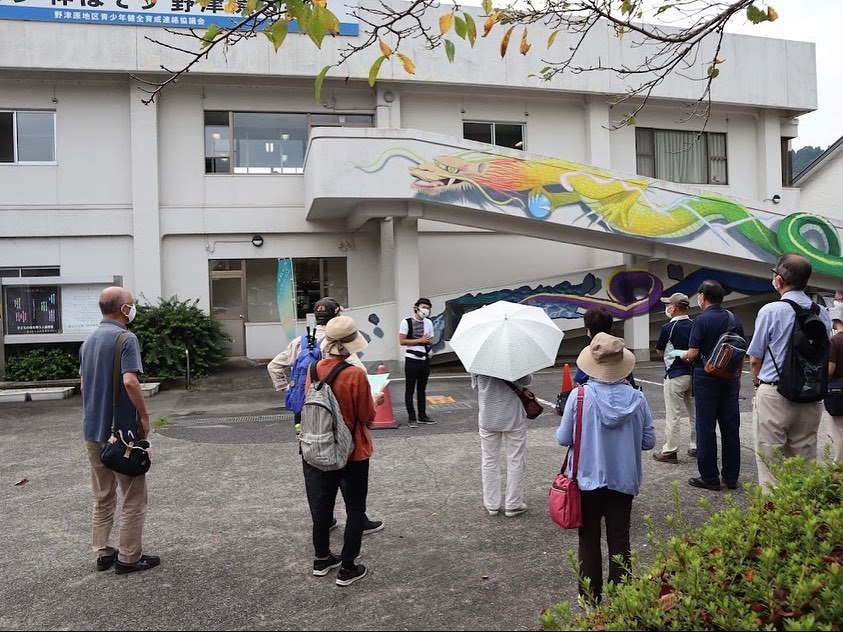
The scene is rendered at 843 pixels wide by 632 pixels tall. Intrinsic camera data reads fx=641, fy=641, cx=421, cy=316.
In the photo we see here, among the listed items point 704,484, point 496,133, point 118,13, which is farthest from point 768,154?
point 118,13

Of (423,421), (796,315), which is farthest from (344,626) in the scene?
(423,421)

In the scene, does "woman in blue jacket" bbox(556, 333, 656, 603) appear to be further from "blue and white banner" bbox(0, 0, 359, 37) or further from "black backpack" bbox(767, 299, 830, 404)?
"blue and white banner" bbox(0, 0, 359, 37)

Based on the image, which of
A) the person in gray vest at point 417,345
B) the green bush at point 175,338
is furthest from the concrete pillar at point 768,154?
the green bush at point 175,338

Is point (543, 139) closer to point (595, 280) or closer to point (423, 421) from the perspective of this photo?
point (595, 280)

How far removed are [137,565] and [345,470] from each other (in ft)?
5.28

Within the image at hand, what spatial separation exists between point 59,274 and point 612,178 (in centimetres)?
1409

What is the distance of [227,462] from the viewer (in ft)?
24.2

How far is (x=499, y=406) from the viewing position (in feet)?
17.5

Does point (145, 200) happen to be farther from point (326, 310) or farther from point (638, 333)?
point (638, 333)

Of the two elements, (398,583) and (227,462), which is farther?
(227,462)

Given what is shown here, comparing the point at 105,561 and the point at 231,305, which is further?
the point at 231,305

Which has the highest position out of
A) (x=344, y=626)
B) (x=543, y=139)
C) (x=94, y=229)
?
(x=543, y=139)

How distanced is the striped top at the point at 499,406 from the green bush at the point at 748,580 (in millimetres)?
2242

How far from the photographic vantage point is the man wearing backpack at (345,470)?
4.16 meters
